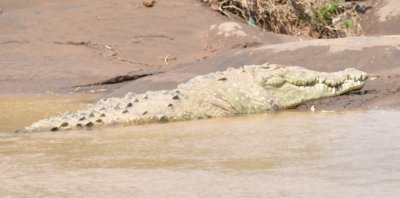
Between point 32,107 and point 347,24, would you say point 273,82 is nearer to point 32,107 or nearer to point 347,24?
point 32,107

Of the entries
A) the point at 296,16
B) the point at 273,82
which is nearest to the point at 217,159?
the point at 273,82

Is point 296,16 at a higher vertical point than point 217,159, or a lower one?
lower

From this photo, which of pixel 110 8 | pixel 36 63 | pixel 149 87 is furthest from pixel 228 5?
pixel 149 87

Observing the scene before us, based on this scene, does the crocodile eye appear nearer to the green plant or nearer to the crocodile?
the crocodile

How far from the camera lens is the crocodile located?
7.21 m

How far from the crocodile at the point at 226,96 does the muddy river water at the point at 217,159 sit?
0.36 metres

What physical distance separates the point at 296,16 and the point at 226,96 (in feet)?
25.2

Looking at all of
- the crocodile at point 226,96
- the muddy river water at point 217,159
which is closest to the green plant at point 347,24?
the crocodile at point 226,96

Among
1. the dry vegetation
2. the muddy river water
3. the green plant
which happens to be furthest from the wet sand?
the muddy river water

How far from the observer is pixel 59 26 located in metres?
13.2

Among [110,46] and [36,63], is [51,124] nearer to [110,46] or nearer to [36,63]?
[36,63]

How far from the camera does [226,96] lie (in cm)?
764

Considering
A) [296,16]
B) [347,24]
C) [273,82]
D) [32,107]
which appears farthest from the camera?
[296,16]

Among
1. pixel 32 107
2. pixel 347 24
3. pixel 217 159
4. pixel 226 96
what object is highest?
pixel 217 159
